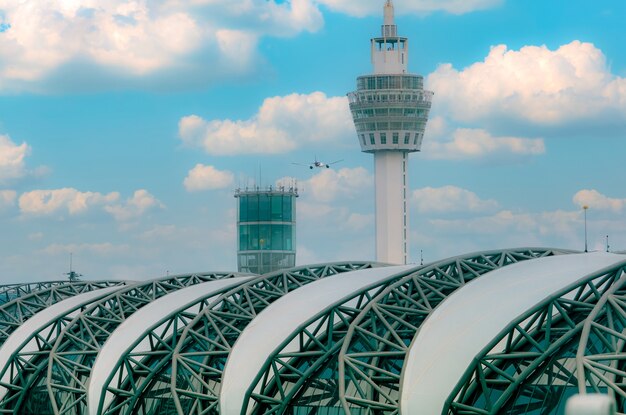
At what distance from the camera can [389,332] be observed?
48750mm

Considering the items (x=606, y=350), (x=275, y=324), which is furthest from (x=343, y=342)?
(x=606, y=350)

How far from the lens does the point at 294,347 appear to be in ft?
179

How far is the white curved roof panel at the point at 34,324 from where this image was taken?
72750 millimetres

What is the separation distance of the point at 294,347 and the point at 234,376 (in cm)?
338

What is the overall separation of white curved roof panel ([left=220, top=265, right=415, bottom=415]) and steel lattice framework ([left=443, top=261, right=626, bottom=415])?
39.9ft

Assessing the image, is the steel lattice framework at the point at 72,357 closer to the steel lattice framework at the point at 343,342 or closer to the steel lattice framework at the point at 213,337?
the steel lattice framework at the point at 213,337

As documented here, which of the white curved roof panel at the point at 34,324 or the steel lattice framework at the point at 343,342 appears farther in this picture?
the white curved roof panel at the point at 34,324

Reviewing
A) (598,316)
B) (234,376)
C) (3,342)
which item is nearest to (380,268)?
(234,376)

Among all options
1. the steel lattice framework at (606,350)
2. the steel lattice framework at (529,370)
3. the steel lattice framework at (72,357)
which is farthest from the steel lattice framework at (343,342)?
the steel lattice framework at (72,357)

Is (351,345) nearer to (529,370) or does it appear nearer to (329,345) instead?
(329,345)

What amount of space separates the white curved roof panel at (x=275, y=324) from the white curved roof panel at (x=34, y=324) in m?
20.4

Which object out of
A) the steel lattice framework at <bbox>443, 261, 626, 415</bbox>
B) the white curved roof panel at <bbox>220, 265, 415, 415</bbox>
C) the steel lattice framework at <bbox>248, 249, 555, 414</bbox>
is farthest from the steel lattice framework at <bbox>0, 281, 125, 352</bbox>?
the steel lattice framework at <bbox>443, 261, 626, 415</bbox>

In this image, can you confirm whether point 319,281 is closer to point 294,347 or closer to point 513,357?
point 294,347

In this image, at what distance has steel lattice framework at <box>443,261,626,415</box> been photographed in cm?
3766
